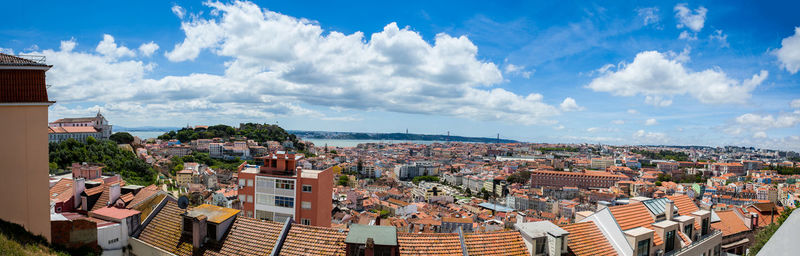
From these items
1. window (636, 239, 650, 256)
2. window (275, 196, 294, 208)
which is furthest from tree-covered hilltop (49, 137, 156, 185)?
window (636, 239, 650, 256)

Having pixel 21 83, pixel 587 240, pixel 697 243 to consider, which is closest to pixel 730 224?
pixel 697 243

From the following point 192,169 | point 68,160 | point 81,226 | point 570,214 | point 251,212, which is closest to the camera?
point 81,226

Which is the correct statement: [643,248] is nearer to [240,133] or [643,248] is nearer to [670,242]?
[670,242]

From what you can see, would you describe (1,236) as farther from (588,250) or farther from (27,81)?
(588,250)

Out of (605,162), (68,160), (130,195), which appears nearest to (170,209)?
(130,195)

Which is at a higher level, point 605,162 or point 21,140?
point 21,140

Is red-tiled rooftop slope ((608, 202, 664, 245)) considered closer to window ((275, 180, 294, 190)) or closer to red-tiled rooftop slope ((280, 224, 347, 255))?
red-tiled rooftop slope ((280, 224, 347, 255))

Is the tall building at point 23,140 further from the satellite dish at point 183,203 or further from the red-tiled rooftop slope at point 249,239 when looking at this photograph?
the red-tiled rooftop slope at point 249,239

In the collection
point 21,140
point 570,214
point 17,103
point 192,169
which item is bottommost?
point 570,214
